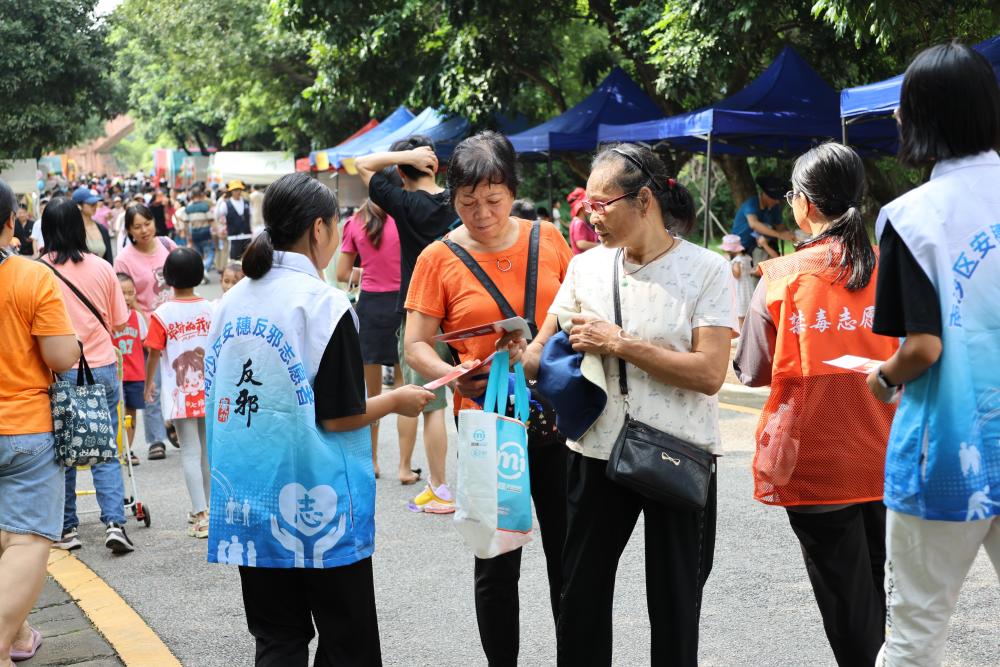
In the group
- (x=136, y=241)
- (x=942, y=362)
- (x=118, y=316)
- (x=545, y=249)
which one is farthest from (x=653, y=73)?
(x=942, y=362)

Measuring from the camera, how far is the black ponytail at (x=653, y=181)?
3.21 metres

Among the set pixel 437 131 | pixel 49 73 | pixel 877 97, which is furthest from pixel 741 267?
pixel 49 73

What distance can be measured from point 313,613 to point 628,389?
1.12 meters

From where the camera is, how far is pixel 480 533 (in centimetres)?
333

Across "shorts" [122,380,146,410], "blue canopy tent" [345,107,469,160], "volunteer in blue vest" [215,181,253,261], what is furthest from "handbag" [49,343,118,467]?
"volunteer in blue vest" [215,181,253,261]

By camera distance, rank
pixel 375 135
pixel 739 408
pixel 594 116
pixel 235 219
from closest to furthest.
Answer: pixel 739 408, pixel 594 116, pixel 375 135, pixel 235 219

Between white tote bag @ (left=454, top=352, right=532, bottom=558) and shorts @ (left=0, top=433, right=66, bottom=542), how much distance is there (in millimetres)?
1677

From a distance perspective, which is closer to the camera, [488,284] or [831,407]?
[831,407]

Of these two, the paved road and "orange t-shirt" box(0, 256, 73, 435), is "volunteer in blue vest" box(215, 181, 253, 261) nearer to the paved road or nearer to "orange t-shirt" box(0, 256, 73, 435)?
the paved road

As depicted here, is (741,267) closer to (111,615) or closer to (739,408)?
(739,408)

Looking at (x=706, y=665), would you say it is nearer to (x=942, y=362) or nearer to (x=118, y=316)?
(x=942, y=362)

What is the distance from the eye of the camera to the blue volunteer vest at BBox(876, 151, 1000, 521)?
2635 mm

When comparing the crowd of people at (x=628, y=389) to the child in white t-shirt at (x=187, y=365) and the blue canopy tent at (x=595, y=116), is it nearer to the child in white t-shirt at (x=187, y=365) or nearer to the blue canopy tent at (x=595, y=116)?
the child in white t-shirt at (x=187, y=365)

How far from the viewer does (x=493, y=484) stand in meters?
3.31
